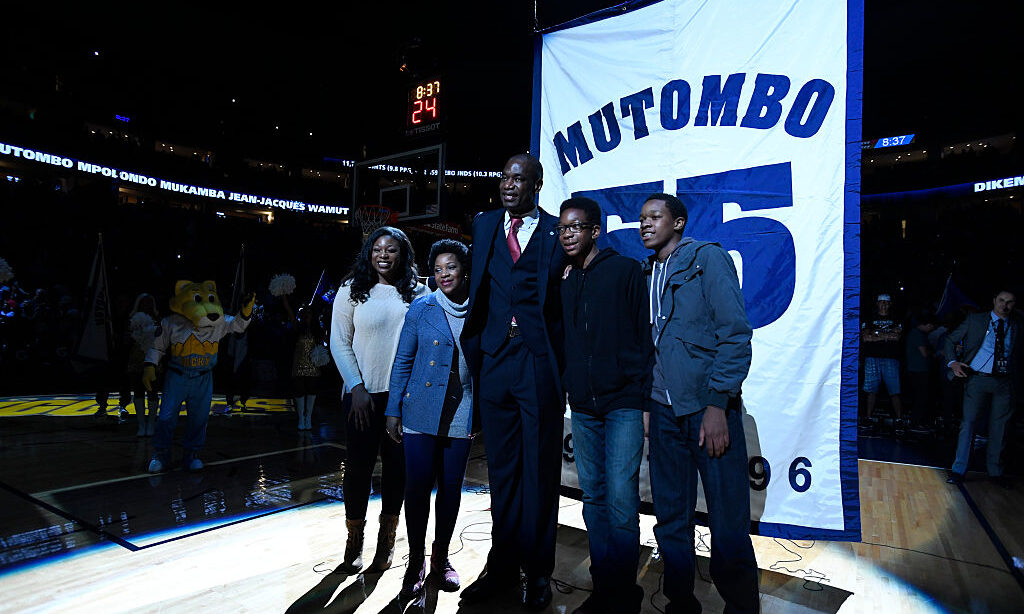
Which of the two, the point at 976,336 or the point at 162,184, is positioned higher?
the point at 162,184

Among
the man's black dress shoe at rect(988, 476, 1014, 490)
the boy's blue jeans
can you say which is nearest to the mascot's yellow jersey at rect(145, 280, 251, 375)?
the boy's blue jeans

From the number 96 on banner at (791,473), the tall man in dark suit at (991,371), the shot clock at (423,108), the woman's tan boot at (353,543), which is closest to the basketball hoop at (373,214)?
the shot clock at (423,108)

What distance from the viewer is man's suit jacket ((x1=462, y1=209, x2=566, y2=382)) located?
7.98 feet

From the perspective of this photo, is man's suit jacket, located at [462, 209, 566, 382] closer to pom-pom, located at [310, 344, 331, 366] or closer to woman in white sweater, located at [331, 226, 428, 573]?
woman in white sweater, located at [331, 226, 428, 573]

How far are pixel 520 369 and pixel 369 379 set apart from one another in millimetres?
933

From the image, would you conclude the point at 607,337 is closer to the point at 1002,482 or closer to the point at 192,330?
the point at 192,330

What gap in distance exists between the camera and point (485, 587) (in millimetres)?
2580

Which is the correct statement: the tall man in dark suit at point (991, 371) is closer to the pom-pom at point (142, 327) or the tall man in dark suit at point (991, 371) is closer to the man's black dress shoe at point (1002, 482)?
the man's black dress shoe at point (1002, 482)

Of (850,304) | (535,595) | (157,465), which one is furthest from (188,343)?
(850,304)

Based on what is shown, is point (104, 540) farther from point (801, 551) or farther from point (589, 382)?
point (801, 551)

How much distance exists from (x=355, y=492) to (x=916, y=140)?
93.8 ft

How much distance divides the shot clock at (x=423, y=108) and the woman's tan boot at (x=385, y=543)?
7997 millimetres

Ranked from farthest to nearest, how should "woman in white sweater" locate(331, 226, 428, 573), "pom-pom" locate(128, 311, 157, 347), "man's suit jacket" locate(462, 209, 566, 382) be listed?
1. "pom-pom" locate(128, 311, 157, 347)
2. "woman in white sweater" locate(331, 226, 428, 573)
3. "man's suit jacket" locate(462, 209, 566, 382)

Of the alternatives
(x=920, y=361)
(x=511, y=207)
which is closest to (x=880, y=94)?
(x=920, y=361)
